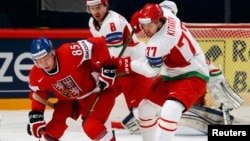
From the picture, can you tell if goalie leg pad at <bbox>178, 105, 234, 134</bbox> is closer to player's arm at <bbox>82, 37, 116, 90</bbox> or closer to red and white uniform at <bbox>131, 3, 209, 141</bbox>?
red and white uniform at <bbox>131, 3, 209, 141</bbox>

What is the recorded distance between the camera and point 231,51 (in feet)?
23.7

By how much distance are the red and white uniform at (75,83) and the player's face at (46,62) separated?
0.24ft

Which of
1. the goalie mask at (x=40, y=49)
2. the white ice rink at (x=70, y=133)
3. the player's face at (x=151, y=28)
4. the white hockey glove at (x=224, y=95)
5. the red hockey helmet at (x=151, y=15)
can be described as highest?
the red hockey helmet at (x=151, y=15)

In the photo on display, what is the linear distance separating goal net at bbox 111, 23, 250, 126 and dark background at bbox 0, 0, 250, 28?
149cm

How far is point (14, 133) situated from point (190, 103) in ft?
6.29

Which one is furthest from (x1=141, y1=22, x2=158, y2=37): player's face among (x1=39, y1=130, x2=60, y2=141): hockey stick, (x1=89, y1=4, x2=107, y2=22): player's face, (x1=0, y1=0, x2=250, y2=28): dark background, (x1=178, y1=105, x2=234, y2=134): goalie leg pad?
(x1=0, y1=0, x2=250, y2=28): dark background

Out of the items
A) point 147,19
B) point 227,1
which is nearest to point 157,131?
point 147,19

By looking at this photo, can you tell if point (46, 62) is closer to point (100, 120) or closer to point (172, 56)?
point (100, 120)

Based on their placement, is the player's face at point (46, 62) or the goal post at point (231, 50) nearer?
the player's face at point (46, 62)

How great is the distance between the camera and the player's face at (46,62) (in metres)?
5.04

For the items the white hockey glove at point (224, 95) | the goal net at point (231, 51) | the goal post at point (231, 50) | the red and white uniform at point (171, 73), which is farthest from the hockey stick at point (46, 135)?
the goal post at point (231, 50)

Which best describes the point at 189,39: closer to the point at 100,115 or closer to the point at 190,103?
the point at 190,103

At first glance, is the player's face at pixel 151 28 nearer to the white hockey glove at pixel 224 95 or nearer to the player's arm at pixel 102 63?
the player's arm at pixel 102 63

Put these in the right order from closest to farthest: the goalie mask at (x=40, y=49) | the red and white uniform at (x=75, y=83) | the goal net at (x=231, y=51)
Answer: the goalie mask at (x=40, y=49) < the red and white uniform at (x=75, y=83) < the goal net at (x=231, y=51)
